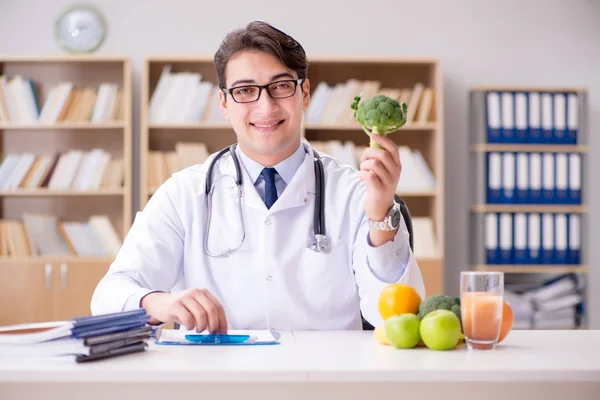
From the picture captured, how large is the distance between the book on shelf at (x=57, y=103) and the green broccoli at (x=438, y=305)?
10.7 ft

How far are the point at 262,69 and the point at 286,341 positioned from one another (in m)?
0.80

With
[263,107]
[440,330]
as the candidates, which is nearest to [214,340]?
[440,330]

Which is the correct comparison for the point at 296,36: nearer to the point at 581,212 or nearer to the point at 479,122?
the point at 479,122

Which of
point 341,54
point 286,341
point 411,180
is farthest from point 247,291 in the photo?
point 341,54

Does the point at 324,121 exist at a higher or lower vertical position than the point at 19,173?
higher

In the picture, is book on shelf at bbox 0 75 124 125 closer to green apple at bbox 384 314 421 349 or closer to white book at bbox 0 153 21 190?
white book at bbox 0 153 21 190

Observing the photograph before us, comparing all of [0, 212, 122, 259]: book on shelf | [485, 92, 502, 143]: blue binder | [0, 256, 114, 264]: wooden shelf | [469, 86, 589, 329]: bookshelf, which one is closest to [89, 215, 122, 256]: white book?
[0, 212, 122, 259]: book on shelf

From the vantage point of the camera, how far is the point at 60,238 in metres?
4.35

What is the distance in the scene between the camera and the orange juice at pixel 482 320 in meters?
A: 1.32

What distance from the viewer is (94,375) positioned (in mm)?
1112

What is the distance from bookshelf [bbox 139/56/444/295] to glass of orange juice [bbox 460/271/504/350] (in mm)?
2894

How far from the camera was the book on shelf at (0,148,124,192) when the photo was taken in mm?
4289

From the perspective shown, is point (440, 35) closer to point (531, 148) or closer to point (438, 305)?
point (531, 148)

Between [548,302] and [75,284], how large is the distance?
263 centimetres
